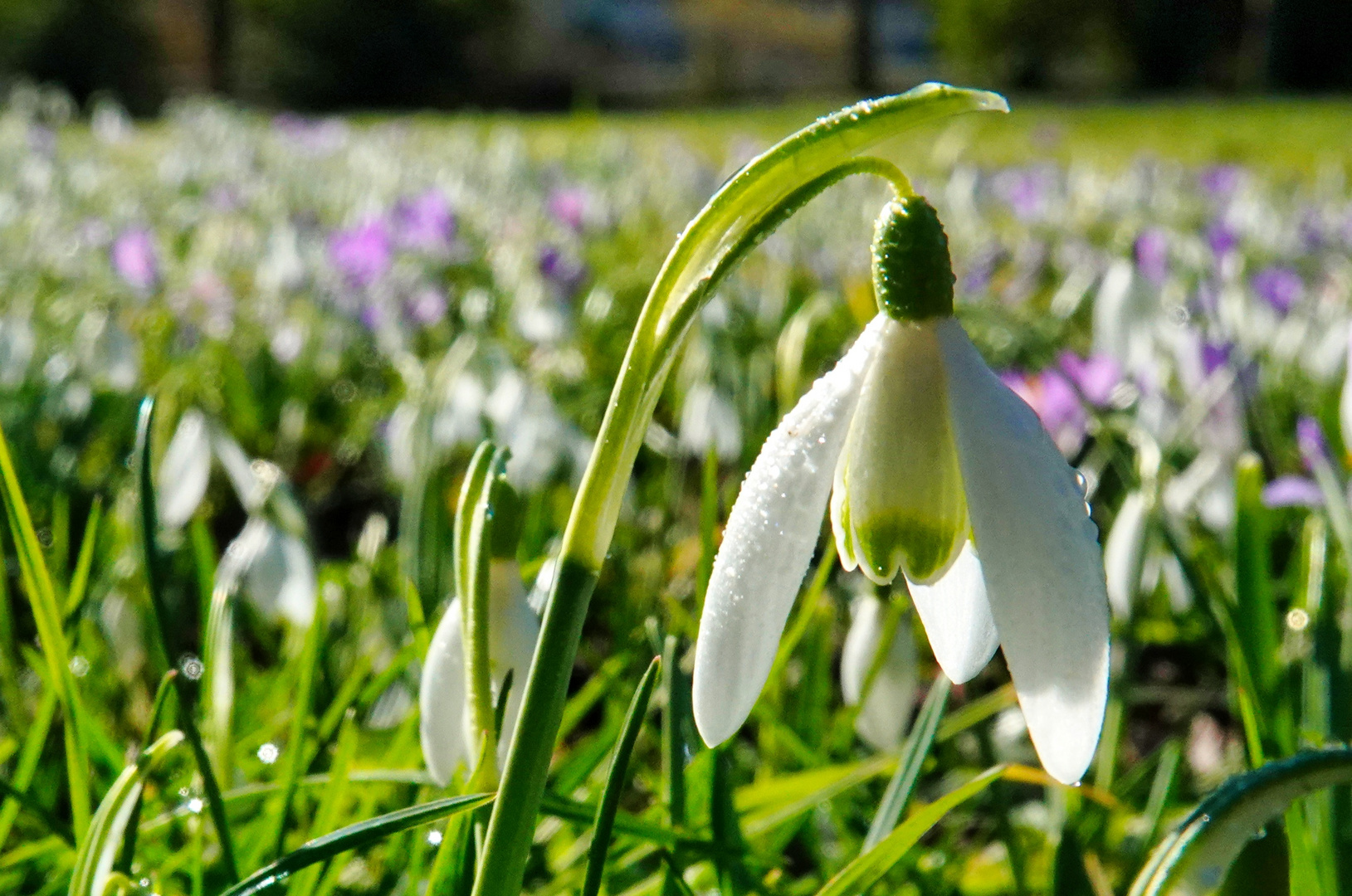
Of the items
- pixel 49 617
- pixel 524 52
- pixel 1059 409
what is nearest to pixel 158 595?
pixel 49 617

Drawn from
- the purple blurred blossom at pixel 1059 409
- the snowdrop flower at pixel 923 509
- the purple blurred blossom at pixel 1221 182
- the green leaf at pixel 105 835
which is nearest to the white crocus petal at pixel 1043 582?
the snowdrop flower at pixel 923 509

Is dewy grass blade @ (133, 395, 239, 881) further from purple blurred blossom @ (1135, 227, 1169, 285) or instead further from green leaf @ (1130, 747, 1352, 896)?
purple blurred blossom @ (1135, 227, 1169, 285)

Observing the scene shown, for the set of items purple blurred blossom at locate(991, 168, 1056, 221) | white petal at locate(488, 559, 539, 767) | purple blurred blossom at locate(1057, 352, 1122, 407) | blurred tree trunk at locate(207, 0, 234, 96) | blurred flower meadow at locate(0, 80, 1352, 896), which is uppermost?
blurred tree trunk at locate(207, 0, 234, 96)

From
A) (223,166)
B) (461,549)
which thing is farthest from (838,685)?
(223,166)

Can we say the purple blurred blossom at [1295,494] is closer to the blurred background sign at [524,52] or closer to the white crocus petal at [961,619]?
the white crocus petal at [961,619]

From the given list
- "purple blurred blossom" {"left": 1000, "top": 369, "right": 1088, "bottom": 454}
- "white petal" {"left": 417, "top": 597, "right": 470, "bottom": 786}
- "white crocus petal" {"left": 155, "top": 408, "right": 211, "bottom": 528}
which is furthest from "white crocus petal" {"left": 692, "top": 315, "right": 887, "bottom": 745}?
"purple blurred blossom" {"left": 1000, "top": 369, "right": 1088, "bottom": 454}

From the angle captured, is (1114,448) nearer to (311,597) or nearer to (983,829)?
(983,829)

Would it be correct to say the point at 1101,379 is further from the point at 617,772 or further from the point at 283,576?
the point at 617,772
